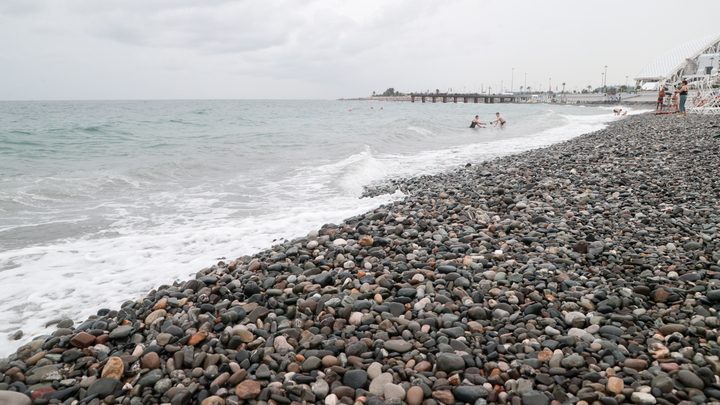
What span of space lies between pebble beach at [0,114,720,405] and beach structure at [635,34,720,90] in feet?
239

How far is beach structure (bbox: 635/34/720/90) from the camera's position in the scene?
63.7 meters

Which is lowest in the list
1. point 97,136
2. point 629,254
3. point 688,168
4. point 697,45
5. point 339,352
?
point 339,352

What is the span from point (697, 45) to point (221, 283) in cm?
11609

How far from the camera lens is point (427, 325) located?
9.14ft

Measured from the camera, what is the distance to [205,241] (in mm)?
5367

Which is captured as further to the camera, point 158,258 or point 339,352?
point 158,258

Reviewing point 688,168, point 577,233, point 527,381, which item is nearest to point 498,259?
point 577,233

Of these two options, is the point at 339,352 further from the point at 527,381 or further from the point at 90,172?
the point at 90,172

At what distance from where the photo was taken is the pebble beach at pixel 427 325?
7.23 ft

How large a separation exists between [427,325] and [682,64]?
92.7 meters

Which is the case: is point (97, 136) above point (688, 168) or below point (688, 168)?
above

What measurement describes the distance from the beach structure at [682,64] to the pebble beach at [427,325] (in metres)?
73.0

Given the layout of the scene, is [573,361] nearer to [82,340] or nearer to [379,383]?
[379,383]

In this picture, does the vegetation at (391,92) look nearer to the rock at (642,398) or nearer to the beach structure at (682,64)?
the beach structure at (682,64)
